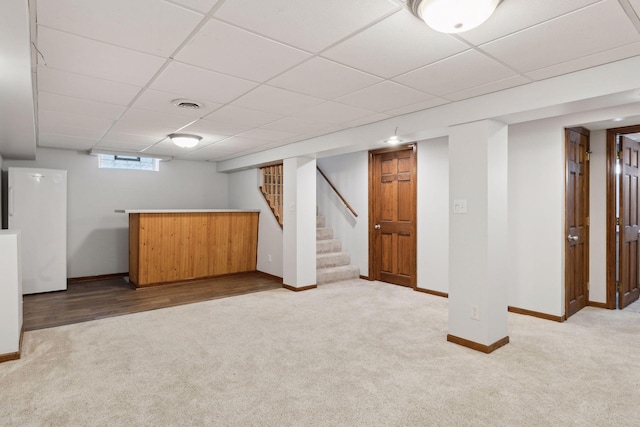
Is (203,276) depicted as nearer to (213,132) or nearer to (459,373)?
(213,132)

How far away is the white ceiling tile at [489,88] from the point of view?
2713mm

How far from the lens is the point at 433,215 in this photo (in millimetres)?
5109

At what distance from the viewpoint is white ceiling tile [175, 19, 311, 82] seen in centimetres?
199

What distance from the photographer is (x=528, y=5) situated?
5.58 ft

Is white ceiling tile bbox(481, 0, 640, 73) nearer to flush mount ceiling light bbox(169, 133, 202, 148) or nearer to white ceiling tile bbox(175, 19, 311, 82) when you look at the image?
white ceiling tile bbox(175, 19, 311, 82)

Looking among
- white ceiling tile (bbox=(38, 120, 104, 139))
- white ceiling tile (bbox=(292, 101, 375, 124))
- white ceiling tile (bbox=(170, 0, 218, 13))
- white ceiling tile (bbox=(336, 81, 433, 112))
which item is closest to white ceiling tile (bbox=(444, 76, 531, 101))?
white ceiling tile (bbox=(336, 81, 433, 112))

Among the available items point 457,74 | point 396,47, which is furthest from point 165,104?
point 457,74

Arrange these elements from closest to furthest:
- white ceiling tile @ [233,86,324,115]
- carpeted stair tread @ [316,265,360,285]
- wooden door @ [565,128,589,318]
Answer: white ceiling tile @ [233,86,324,115], wooden door @ [565,128,589,318], carpeted stair tread @ [316,265,360,285]

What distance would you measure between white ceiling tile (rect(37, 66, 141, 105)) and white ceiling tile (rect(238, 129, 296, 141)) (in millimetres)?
1618

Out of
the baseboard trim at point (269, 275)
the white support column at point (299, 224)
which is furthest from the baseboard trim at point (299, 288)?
the baseboard trim at point (269, 275)

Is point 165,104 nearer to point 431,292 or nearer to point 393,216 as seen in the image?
point 393,216

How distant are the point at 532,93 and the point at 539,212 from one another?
1772mm

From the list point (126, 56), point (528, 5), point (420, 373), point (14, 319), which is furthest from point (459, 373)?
point (14, 319)

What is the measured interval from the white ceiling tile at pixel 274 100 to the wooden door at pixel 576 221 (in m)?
2.88
